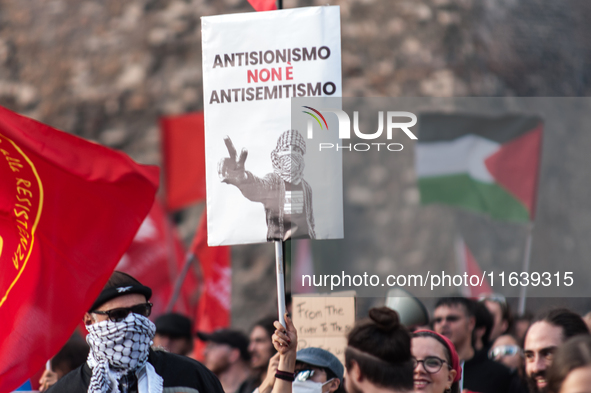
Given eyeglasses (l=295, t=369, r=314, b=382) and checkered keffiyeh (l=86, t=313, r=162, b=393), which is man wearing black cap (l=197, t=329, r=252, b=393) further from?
checkered keffiyeh (l=86, t=313, r=162, b=393)

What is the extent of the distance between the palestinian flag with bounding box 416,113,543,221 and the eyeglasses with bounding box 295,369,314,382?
3314 millimetres

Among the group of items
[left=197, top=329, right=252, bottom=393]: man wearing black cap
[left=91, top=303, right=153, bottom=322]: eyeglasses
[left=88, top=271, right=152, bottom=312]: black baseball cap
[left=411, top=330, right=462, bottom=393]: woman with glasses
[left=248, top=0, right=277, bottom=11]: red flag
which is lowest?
[left=197, top=329, right=252, bottom=393]: man wearing black cap

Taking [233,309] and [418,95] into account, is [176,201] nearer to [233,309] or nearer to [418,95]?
[233,309]

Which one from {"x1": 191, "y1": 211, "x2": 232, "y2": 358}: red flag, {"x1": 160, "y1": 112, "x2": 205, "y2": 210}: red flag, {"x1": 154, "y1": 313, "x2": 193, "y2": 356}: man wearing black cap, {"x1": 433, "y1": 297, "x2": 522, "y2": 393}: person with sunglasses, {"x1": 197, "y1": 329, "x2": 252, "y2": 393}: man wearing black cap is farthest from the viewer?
{"x1": 160, "y1": 112, "x2": 205, "y2": 210}: red flag

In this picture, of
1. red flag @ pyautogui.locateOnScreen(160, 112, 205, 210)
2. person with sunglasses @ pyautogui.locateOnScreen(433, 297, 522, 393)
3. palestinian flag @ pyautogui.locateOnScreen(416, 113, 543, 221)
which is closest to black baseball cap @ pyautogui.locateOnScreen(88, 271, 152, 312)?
person with sunglasses @ pyautogui.locateOnScreen(433, 297, 522, 393)

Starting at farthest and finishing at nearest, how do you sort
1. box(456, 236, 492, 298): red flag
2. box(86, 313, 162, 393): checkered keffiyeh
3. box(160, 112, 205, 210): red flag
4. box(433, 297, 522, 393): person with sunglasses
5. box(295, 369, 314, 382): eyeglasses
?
box(160, 112, 205, 210): red flag < box(456, 236, 492, 298): red flag < box(433, 297, 522, 393): person with sunglasses < box(295, 369, 314, 382): eyeglasses < box(86, 313, 162, 393): checkered keffiyeh

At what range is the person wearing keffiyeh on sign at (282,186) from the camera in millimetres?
3264

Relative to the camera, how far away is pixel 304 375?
3533 mm

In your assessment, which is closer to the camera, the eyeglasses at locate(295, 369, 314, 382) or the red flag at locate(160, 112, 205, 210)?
the eyeglasses at locate(295, 369, 314, 382)

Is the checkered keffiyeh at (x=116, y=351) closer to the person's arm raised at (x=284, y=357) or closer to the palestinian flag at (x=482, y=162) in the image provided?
the person's arm raised at (x=284, y=357)

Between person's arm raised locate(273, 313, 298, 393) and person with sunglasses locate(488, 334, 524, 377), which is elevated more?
person's arm raised locate(273, 313, 298, 393)

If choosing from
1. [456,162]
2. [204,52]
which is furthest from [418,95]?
[204,52]

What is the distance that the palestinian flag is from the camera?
21.5 feet

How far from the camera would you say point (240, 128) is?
334cm
